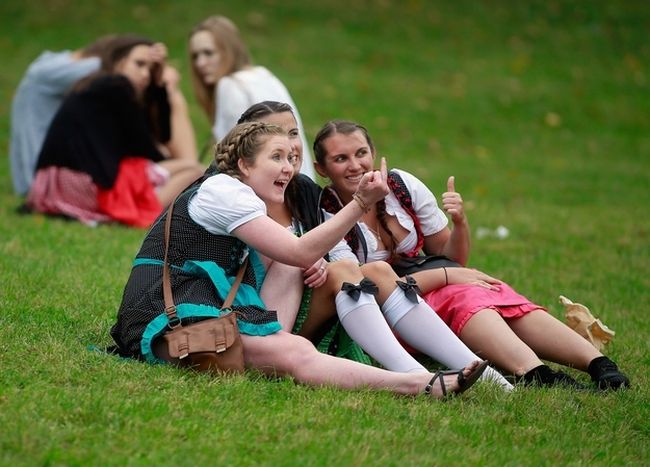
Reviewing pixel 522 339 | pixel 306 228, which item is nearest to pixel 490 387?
pixel 522 339

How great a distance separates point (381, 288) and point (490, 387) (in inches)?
26.0

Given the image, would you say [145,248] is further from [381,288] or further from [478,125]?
[478,125]

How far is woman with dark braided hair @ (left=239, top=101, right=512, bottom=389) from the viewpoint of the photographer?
4.61m

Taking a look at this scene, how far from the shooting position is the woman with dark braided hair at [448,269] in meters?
4.94

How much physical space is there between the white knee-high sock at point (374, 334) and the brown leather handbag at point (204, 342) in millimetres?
498

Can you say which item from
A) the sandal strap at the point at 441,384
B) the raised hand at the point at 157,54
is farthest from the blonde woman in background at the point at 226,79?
the sandal strap at the point at 441,384

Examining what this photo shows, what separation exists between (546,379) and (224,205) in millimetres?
1603

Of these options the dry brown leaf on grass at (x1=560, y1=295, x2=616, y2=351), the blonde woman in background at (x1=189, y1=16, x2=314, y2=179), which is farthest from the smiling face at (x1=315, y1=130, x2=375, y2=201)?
the blonde woman in background at (x1=189, y1=16, x2=314, y2=179)

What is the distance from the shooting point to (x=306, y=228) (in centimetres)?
501

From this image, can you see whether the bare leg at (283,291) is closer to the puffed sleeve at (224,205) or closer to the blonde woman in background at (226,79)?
the puffed sleeve at (224,205)

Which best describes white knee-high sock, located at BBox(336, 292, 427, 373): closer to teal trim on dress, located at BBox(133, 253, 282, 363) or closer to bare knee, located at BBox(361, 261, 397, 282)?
bare knee, located at BBox(361, 261, 397, 282)

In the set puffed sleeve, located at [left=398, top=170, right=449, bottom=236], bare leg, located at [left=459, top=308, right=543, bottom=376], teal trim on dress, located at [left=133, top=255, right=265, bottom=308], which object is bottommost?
bare leg, located at [left=459, top=308, right=543, bottom=376]

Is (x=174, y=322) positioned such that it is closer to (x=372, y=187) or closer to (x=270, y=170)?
(x=270, y=170)

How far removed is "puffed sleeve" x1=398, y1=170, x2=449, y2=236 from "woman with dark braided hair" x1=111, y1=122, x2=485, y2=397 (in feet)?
2.28
